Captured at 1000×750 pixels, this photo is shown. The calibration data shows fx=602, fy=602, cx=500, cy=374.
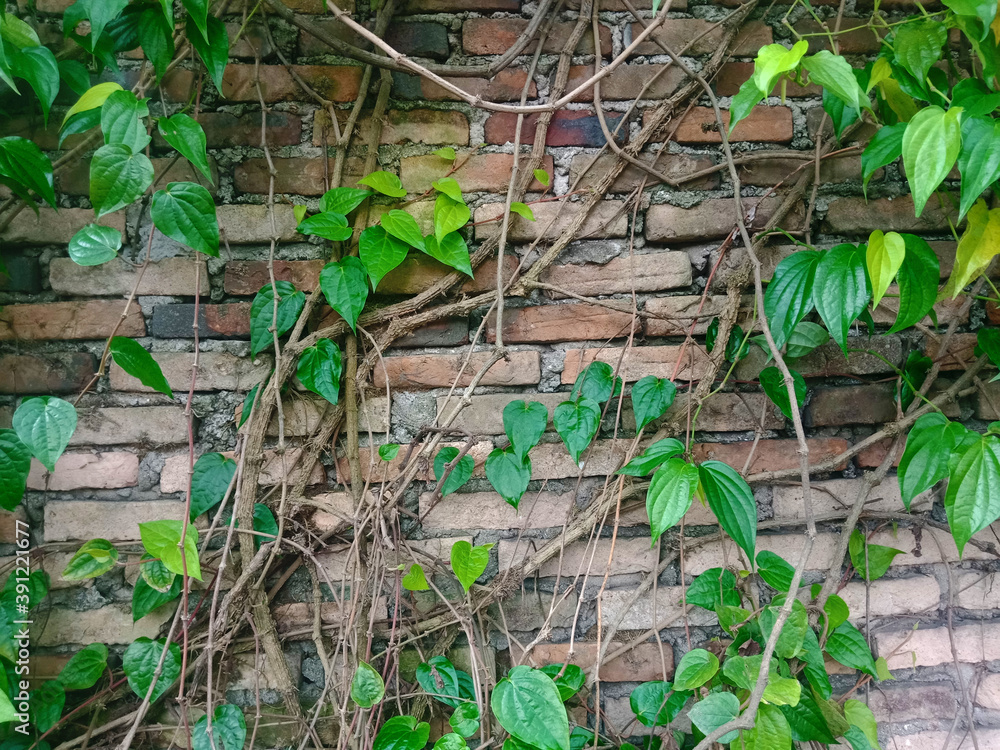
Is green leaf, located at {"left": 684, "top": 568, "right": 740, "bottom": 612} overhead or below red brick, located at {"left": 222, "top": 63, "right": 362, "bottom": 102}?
below

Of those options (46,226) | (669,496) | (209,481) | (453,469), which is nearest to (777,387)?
(669,496)

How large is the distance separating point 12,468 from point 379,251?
705 mm

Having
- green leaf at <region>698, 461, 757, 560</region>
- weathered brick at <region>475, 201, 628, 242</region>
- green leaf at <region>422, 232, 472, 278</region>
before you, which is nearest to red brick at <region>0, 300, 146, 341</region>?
green leaf at <region>422, 232, 472, 278</region>

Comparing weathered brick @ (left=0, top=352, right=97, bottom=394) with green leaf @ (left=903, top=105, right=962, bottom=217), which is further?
weathered brick @ (left=0, top=352, right=97, bottom=394)

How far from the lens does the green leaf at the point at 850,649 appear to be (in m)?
1.12

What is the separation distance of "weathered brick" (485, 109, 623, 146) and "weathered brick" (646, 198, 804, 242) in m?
0.18

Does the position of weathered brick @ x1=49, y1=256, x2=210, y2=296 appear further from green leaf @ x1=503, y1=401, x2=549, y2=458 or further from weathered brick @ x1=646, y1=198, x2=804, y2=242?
weathered brick @ x1=646, y1=198, x2=804, y2=242

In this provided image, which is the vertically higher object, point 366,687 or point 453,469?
point 453,469

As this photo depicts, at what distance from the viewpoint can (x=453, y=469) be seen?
1.12 m

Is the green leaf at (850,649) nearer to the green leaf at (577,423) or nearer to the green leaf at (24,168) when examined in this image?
the green leaf at (577,423)

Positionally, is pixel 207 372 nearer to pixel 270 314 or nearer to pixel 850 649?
pixel 270 314

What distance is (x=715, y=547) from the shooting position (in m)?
1.20

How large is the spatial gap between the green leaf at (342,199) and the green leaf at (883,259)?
0.87m

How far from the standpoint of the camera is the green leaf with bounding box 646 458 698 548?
3.09 feet
